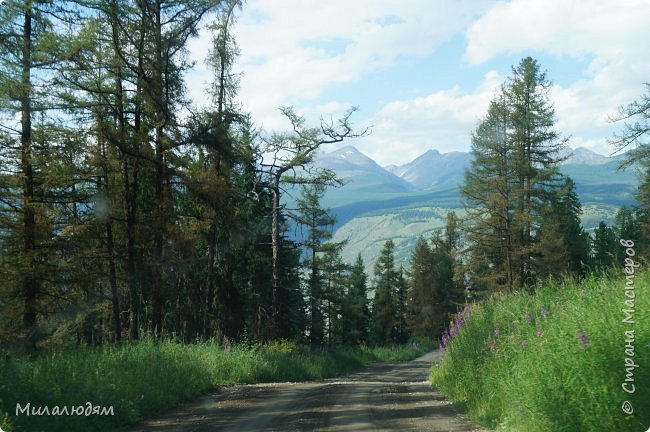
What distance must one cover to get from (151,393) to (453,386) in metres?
6.01

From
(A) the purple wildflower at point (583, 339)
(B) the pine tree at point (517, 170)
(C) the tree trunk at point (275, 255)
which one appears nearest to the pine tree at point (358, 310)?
(B) the pine tree at point (517, 170)

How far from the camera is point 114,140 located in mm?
19531

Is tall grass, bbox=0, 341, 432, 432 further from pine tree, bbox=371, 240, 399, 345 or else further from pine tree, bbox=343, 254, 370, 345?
pine tree, bbox=371, 240, 399, 345

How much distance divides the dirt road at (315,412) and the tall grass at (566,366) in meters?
0.77

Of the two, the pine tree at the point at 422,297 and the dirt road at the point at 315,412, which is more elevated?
the dirt road at the point at 315,412

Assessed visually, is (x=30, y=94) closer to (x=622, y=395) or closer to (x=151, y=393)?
(x=151, y=393)

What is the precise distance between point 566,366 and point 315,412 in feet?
14.5

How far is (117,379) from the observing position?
1017cm

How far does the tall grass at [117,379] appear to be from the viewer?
26.5 ft

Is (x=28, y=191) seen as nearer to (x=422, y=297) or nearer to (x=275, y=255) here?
(x=275, y=255)

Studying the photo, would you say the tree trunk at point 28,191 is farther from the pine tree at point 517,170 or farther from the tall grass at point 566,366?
the pine tree at point 517,170

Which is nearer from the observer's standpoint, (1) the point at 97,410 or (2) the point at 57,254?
(1) the point at 97,410

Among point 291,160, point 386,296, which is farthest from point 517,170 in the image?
point 386,296

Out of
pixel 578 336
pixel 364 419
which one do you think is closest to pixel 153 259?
pixel 364 419
